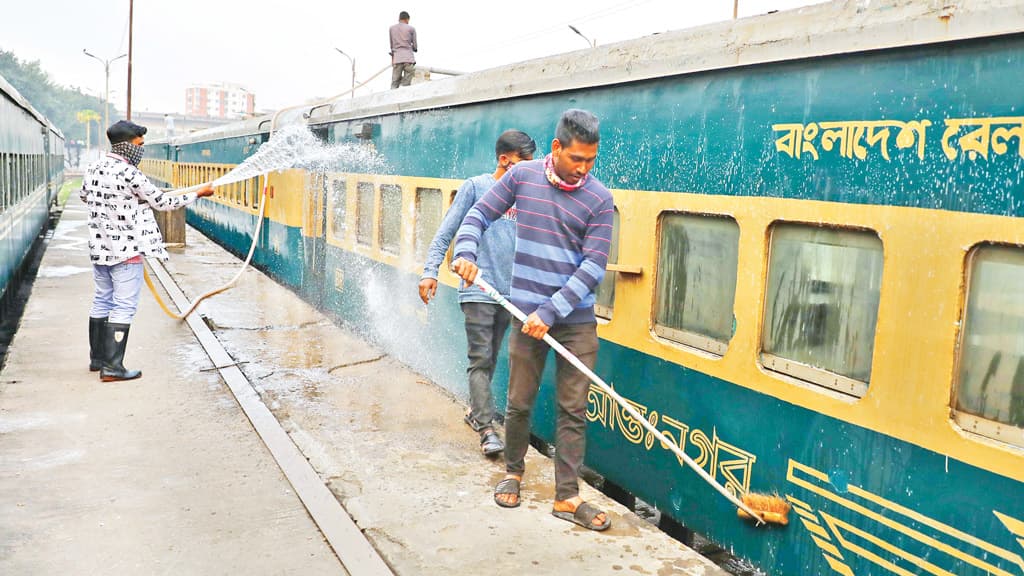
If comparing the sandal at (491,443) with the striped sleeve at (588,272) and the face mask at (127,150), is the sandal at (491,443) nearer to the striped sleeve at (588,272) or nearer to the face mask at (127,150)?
the striped sleeve at (588,272)

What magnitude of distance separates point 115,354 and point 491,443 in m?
3.49

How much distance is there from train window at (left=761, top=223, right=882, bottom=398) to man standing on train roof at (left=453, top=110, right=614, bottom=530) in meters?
0.81

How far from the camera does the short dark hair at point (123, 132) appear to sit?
700 centimetres

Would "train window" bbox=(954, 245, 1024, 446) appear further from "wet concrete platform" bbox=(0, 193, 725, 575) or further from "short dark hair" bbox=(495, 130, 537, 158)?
"short dark hair" bbox=(495, 130, 537, 158)

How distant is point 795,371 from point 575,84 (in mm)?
2279

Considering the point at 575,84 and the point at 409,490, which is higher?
the point at 575,84

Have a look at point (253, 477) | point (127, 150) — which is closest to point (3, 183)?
point (127, 150)

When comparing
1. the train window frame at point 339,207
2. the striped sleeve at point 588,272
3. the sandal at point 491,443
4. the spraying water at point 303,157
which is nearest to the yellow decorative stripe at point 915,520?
the striped sleeve at point 588,272

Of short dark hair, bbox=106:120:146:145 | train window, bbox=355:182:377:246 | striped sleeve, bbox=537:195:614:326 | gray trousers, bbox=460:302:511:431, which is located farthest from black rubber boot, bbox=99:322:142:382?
striped sleeve, bbox=537:195:614:326

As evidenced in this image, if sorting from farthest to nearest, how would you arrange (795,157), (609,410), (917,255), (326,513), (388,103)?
(388,103) → (609,410) → (326,513) → (795,157) → (917,255)

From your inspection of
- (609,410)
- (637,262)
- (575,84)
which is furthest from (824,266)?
(575,84)

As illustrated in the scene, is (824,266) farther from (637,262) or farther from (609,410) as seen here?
(609,410)

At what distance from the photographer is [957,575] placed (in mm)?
3066

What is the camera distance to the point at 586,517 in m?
4.46
